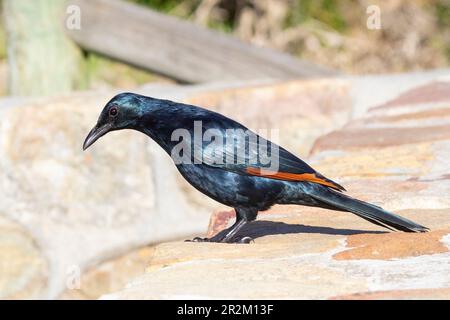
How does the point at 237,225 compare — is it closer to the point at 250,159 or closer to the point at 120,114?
the point at 250,159

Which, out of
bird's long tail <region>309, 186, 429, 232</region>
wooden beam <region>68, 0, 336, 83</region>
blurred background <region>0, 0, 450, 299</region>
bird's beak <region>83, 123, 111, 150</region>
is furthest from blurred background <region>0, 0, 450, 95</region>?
bird's long tail <region>309, 186, 429, 232</region>

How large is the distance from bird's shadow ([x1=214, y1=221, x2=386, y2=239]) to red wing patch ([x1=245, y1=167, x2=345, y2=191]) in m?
0.13

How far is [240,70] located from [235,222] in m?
2.47

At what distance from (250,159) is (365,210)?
40 cm

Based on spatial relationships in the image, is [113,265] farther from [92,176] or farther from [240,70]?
[240,70]

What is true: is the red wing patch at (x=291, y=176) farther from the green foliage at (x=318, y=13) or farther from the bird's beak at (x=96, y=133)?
the green foliage at (x=318, y=13)

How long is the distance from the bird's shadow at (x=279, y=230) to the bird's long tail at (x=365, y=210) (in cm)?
5

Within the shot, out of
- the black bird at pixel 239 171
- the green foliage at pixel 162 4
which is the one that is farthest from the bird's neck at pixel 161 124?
the green foliage at pixel 162 4

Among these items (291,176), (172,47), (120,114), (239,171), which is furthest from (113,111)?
(172,47)

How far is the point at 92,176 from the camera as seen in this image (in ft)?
14.7

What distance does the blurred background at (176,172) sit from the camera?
8.30 ft

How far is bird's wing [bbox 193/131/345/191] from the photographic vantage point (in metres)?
3.06

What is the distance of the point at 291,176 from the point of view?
3.04m

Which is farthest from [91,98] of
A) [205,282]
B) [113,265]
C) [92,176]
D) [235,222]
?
[205,282]
